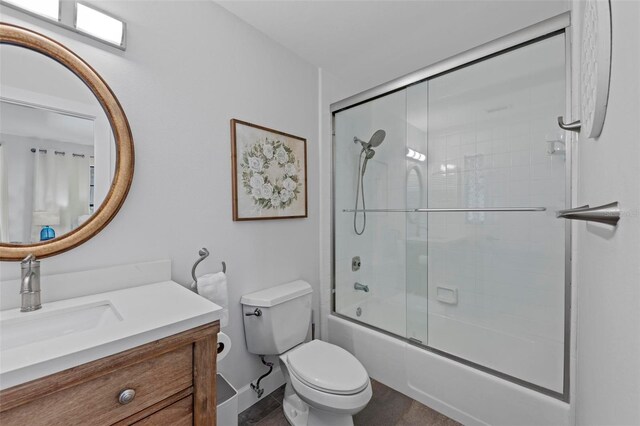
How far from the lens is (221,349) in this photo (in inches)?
54.8

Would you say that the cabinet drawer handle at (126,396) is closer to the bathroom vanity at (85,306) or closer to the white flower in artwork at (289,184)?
the bathroom vanity at (85,306)

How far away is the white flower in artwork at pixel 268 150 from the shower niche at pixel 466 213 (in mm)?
653

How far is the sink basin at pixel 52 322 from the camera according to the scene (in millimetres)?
858

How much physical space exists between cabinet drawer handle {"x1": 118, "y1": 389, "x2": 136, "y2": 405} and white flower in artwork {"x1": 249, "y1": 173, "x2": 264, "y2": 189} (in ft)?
3.79

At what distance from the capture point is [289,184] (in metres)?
1.92

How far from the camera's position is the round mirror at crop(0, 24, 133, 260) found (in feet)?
3.22

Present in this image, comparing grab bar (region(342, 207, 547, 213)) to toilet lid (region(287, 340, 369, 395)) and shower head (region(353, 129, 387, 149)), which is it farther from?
toilet lid (region(287, 340, 369, 395))

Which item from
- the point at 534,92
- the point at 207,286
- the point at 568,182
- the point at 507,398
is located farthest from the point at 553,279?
the point at 207,286

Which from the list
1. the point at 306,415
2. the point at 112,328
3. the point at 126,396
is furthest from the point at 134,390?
the point at 306,415

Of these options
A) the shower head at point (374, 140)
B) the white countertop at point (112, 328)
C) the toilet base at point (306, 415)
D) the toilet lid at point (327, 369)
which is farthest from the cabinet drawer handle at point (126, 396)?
the shower head at point (374, 140)

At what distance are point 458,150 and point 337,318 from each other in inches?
62.4

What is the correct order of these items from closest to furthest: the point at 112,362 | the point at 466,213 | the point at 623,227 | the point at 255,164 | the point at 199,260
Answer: the point at 623,227
the point at 112,362
the point at 199,260
the point at 255,164
the point at 466,213

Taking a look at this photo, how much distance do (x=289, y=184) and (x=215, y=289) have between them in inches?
33.7

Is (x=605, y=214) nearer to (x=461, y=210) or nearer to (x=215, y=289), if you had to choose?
(x=215, y=289)
